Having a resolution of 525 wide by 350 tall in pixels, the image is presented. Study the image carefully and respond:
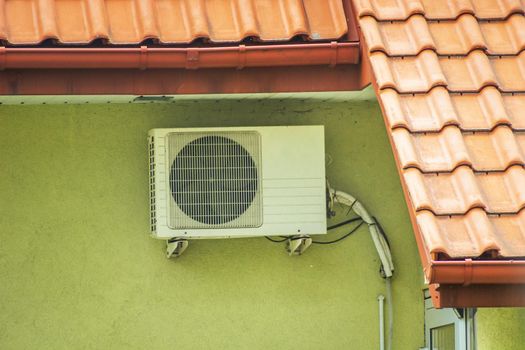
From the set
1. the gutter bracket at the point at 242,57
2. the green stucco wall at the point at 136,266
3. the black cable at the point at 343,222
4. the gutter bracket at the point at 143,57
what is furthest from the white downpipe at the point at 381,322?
the gutter bracket at the point at 143,57

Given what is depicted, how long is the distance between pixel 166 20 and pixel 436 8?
163cm

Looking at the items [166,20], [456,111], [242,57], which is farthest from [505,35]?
[166,20]

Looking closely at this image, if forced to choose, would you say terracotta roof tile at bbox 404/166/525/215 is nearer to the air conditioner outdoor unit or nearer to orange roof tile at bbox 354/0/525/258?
orange roof tile at bbox 354/0/525/258

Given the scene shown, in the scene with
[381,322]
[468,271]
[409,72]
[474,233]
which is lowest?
[381,322]

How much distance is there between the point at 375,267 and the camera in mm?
8367

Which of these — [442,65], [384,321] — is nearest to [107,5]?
[442,65]

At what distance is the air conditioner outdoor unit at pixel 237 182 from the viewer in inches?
313

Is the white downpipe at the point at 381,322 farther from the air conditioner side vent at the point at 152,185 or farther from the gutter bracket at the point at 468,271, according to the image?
the gutter bracket at the point at 468,271

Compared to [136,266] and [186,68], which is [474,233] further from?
[136,266]

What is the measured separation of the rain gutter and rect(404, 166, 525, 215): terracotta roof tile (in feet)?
3.89

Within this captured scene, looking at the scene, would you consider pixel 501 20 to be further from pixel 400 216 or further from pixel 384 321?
pixel 384 321

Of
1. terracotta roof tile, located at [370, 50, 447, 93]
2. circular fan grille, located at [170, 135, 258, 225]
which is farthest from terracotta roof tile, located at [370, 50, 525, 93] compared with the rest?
circular fan grille, located at [170, 135, 258, 225]

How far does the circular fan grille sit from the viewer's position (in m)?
7.96

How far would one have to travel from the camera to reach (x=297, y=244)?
8148mm
